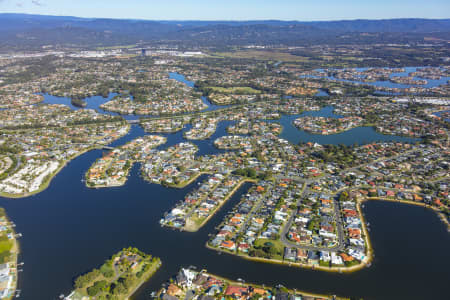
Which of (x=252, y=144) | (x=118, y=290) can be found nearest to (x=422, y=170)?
(x=252, y=144)

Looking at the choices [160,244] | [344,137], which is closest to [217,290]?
[160,244]

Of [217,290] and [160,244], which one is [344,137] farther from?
[217,290]

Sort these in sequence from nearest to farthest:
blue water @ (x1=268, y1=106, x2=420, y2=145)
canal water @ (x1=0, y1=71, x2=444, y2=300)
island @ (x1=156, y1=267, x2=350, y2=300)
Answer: island @ (x1=156, y1=267, x2=350, y2=300) → canal water @ (x1=0, y1=71, x2=444, y2=300) → blue water @ (x1=268, y1=106, x2=420, y2=145)

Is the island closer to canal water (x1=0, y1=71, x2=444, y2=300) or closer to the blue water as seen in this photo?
canal water (x1=0, y1=71, x2=444, y2=300)

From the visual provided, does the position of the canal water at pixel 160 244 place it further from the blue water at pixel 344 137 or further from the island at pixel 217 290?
the blue water at pixel 344 137

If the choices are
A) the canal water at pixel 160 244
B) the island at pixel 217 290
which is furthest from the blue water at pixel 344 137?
the island at pixel 217 290

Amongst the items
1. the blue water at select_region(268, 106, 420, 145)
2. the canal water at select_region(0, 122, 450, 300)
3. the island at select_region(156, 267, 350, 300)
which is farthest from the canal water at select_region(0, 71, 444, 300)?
the blue water at select_region(268, 106, 420, 145)

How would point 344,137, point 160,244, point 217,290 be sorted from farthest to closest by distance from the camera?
point 344,137, point 160,244, point 217,290

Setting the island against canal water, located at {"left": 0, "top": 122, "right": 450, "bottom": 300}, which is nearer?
the island

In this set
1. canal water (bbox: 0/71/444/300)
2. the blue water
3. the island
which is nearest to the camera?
the island
